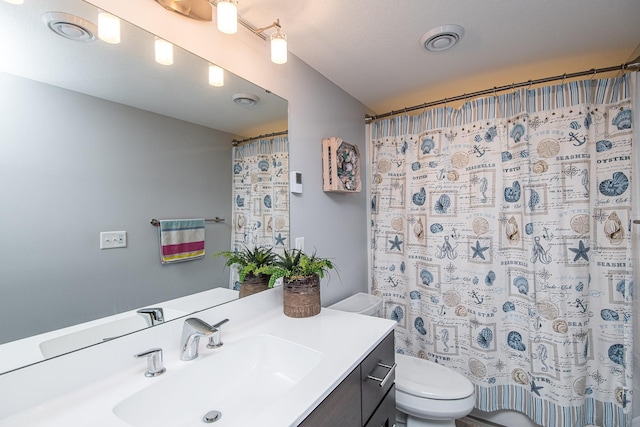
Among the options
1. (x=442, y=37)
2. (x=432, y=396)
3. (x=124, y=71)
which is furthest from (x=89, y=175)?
(x=432, y=396)

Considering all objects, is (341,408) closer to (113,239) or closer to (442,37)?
(113,239)

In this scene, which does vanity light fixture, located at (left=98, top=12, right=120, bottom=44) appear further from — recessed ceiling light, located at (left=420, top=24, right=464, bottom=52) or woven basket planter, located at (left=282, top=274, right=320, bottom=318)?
recessed ceiling light, located at (left=420, top=24, right=464, bottom=52)

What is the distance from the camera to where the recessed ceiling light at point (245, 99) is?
1295 millimetres

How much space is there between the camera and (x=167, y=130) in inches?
41.4

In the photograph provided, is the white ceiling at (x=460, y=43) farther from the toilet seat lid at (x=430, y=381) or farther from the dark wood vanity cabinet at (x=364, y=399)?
the toilet seat lid at (x=430, y=381)

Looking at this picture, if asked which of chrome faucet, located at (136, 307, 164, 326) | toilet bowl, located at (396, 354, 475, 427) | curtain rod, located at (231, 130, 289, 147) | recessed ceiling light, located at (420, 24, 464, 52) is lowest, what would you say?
toilet bowl, located at (396, 354, 475, 427)

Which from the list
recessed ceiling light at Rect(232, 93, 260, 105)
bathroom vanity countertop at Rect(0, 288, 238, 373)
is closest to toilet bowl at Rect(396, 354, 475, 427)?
bathroom vanity countertop at Rect(0, 288, 238, 373)

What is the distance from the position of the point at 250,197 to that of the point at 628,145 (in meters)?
1.94

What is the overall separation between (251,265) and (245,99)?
76cm

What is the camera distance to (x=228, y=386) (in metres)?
0.94

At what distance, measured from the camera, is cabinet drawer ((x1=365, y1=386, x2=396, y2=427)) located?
1081 millimetres

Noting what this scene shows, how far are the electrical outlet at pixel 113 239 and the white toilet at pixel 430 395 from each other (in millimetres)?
1445

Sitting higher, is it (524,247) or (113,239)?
(113,239)

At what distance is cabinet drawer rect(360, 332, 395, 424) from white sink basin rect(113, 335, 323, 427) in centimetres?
20
